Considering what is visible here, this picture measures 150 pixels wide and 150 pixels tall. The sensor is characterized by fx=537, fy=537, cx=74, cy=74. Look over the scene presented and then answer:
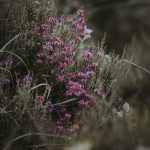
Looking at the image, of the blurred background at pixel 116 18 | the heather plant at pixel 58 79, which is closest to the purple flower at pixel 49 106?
the heather plant at pixel 58 79

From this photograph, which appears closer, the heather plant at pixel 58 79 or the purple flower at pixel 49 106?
the heather plant at pixel 58 79

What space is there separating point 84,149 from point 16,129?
0.84 meters

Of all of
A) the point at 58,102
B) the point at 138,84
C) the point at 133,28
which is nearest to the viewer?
the point at 138,84

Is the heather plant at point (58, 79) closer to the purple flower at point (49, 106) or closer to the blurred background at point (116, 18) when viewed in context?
the purple flower at point (49, 106)

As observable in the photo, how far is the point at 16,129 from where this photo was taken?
376cm

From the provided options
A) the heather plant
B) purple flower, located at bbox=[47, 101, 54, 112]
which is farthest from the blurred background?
purple flower, located at bbox=[47, 101, 54, 112]

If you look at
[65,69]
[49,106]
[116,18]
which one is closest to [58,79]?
[65,69]

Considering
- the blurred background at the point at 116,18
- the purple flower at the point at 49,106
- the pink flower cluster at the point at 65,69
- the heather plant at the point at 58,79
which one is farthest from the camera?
the blurred background at the point at 116,18

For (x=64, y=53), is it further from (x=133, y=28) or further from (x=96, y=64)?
(x=133, y=28)

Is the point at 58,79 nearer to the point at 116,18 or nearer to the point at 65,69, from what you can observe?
the point at 65,69

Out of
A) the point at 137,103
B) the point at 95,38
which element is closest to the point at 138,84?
the point at 137,103

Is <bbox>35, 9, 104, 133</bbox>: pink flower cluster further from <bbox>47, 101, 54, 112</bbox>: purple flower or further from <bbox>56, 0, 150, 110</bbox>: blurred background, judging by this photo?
<bbox>56, 0, 150, 110</bbox>: blurred background

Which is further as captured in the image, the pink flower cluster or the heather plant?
the pink flower cluster

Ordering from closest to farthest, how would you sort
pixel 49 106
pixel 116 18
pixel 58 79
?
pixel 49 106 → pixel 58 79 → pixel 116 18
